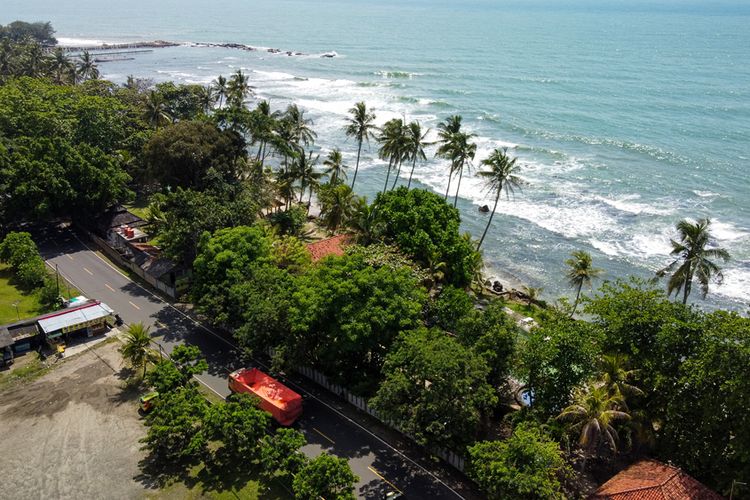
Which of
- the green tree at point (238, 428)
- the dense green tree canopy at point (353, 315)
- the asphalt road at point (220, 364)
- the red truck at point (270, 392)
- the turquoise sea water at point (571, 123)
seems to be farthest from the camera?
the turquoise sea water at point (571, 123)

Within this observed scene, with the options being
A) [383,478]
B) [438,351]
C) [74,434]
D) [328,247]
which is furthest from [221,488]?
[328,247]

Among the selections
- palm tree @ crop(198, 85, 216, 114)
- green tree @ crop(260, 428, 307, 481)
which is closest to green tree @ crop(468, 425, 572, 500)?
green tree @ crop(260, 428, 307, 481)

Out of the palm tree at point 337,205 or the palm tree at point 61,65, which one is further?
the palm tree at point 61,65

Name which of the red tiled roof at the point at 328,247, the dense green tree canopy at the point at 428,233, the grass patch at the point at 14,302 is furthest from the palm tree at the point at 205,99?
the dense green tree canopy at the point at 428,233

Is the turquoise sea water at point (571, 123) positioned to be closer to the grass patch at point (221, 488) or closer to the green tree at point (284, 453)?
the green tree at point (284, 453)

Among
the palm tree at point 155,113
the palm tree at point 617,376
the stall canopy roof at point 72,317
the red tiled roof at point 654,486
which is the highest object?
the palm tree at point 155,113

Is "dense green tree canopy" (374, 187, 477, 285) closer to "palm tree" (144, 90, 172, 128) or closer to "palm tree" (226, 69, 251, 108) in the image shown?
"palm tree" (226, 69, 251, 108)

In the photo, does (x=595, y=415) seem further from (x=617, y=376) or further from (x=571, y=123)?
(x=571, y=123)
